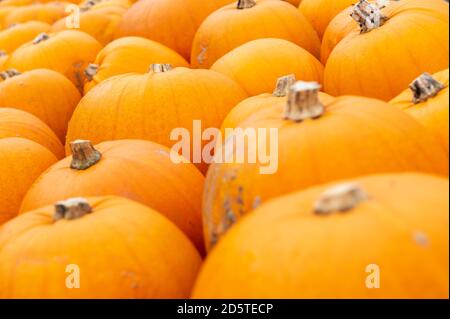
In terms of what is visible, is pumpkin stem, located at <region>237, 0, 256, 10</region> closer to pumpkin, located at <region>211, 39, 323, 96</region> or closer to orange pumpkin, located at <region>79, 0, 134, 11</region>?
pumpkin, located at <region>211, 39, 323, 96</region>

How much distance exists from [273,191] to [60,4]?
216 inches

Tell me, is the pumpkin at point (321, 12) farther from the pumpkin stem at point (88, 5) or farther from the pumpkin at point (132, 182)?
the pumpkin stem at point (88, 5)

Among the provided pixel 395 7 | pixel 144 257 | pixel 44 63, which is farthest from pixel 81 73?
pixel 144 257

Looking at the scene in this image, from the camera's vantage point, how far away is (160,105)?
251cm

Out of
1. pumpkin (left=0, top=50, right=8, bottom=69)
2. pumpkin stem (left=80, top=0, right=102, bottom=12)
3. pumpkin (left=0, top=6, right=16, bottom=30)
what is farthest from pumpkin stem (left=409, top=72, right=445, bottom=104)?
pumpkin (left=0, top=6, right=16, bottom=30)

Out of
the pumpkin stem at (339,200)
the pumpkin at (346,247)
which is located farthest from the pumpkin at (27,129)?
the pumpkin stem at (339,200)

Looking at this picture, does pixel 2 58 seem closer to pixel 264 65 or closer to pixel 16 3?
pixel 264 65

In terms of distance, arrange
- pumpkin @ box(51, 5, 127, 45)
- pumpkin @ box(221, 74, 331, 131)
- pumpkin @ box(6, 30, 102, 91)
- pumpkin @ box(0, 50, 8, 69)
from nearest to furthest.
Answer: pumpkin @ box(221, 74, 331, 131) → pumpkin @ box(6, 30, 102, 91) → pumpkin @ box(0, 50, 8, 69) → pumpkin @ box(51, 5, 127, 45)

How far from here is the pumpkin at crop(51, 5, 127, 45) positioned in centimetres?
453

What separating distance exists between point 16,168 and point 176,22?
1710mm

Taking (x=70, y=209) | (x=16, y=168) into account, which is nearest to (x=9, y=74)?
(x=16, y=168)

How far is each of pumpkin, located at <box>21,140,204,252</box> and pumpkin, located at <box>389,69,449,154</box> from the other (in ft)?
2.10
